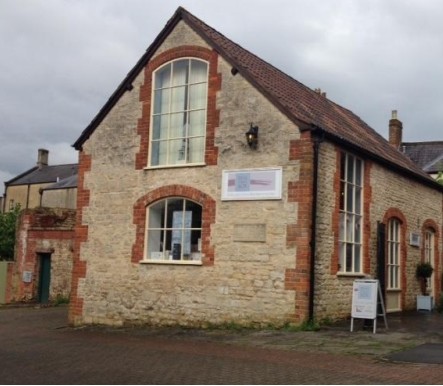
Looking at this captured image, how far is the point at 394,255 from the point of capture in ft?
62.4

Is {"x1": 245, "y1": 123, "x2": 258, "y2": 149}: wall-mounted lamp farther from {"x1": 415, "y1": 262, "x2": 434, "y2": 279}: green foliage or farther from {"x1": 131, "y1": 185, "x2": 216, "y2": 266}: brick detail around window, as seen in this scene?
{"x1": 415, "y1": 262, "x2": 434, "y2": 279}: green foliage

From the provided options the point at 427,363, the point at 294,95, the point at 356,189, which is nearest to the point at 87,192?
the point at 294,95

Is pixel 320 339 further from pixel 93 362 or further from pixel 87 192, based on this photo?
pixel 87 192

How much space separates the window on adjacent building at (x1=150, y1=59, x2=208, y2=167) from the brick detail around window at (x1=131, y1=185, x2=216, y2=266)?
81 centimetres

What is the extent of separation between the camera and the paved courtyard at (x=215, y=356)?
871 cm

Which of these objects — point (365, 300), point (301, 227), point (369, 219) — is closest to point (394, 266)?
point (369, 219)

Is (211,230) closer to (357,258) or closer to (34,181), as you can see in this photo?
(357,258)

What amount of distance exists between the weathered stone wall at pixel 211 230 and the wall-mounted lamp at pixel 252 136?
0.18 m

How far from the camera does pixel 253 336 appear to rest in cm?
1327

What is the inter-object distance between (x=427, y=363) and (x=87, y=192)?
1137cm

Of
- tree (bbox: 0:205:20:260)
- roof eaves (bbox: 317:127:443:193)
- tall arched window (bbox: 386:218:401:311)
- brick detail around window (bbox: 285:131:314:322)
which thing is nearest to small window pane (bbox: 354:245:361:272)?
tall arched window (bbox: 386:218:401:311)

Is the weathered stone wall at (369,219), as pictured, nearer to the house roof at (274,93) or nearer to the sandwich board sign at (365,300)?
the house roof at (274,93)

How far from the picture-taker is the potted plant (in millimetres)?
19594

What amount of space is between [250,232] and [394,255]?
21.2 feet
